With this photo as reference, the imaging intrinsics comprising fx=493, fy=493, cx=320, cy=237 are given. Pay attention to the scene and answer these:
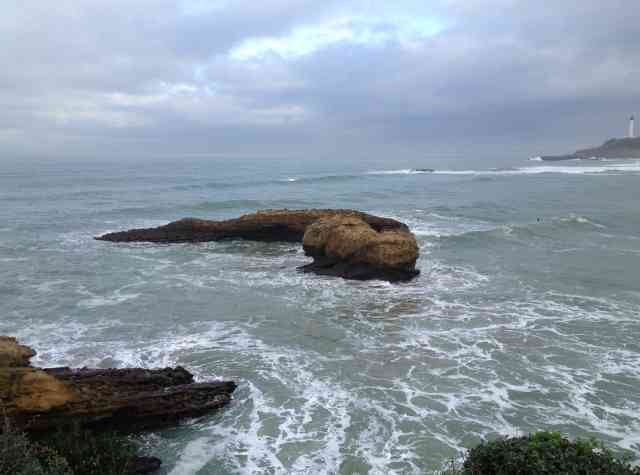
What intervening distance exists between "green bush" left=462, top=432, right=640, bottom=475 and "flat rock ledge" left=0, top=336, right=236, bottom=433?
19.7 ft

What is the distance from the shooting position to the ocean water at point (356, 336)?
9.99 metres

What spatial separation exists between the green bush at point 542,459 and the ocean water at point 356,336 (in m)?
1.82

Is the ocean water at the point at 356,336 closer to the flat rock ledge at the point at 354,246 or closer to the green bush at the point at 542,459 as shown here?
the flat rock ledge at the point at 354,246

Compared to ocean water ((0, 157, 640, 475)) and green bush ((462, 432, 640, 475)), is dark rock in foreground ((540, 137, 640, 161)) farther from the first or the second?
green bush ((462, 432, 640, 475))

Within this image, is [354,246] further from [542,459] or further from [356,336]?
[542,459]

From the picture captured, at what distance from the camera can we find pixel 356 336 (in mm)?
14992

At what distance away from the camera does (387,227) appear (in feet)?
90.6

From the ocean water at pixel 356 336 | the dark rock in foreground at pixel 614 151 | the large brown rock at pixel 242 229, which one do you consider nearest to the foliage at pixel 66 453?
the ocean water at pixel 356 336

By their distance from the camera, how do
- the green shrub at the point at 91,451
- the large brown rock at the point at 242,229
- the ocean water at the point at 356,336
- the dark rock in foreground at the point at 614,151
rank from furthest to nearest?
the dark rock in foreground at the point at 614,151 → the large brown rock at the point at 242,229 → the ocean water at the point at 356,336 → the green shrub at the point at 91,451

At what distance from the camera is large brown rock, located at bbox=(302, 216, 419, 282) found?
2144 cm

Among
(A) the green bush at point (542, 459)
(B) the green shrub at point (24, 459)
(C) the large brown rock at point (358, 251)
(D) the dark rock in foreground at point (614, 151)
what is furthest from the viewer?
(D) the dark rock in foreground at point (614, 151)

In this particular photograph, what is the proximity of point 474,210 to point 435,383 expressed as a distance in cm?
3557

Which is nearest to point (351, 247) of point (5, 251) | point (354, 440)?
point (354, 440)

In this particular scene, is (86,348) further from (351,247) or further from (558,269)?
(558,269)
